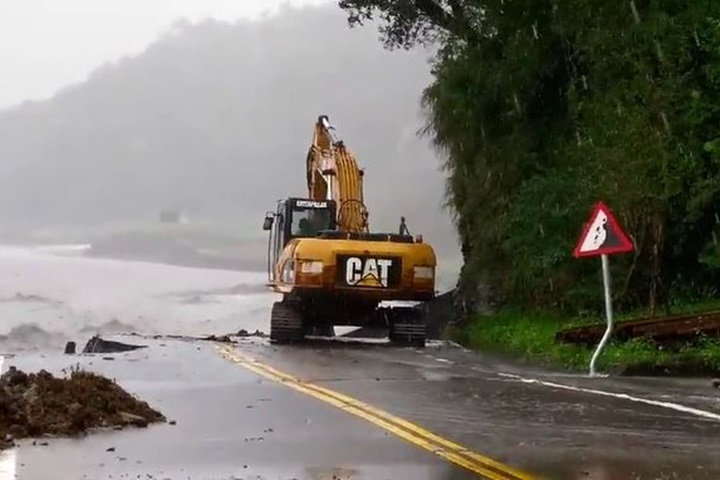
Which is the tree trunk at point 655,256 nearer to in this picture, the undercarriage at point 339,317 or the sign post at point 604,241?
the sign post at point 604,241

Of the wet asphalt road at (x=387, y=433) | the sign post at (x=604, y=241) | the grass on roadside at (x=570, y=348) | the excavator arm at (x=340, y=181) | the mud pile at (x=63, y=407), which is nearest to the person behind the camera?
the wet asphalt road at (x=387, y=433)

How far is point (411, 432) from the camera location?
10102 mm

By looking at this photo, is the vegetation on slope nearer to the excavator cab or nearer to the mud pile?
the excavator cab

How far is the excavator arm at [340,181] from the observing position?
28.7 meters

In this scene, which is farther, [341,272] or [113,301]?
[113,301]

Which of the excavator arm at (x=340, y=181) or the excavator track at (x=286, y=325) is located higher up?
the excavator arm at (x=340, y=181)

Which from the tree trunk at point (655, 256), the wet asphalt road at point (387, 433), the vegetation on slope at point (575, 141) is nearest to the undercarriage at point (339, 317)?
the vegetation on slope at point (575, 141)

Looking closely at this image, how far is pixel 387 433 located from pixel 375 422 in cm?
65

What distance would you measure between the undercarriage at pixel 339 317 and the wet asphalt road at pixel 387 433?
30.7 feet

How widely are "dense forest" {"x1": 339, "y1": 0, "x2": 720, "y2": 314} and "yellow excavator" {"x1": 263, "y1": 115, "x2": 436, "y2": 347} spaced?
→ 2.08 meters

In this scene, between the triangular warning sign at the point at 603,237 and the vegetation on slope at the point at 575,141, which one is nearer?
the triangular warning sign at the point at 603,237

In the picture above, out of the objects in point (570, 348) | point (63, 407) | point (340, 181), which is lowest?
point (63, 407)

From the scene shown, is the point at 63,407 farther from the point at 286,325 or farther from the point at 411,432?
the point at 286,325

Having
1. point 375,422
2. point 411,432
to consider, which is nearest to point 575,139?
point 375,422
